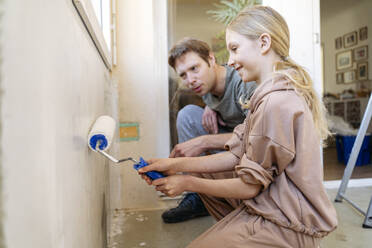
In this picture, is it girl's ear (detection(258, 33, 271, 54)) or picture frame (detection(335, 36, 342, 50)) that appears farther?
picture frame (detection(335, 36, 342, 50))

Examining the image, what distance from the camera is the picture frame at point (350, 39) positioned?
4.86 metres

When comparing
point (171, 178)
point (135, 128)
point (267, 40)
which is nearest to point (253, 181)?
point (171, 178)

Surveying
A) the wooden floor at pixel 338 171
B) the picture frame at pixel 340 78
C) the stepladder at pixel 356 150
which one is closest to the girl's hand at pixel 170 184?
the stepladder at pixel 356 150

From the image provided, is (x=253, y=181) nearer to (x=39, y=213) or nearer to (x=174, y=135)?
(x=39, y=213)

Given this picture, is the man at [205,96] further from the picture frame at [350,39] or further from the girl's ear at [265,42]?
the picture frame at [350,39]

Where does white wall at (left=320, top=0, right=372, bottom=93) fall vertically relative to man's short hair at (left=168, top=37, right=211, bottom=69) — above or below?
above

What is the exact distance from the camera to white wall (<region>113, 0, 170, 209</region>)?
1.74 metres

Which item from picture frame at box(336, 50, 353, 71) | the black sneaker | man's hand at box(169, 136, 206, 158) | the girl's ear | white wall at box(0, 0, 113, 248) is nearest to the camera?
white wall at box(0, 0, 113, 248)

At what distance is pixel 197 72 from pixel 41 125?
1.16 metres

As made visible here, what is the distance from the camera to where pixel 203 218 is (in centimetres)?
157

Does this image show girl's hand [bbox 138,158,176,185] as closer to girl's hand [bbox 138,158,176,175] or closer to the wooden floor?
girl's hand [bbox 138,158,176,175]

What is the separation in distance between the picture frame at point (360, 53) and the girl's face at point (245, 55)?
4.60 metres

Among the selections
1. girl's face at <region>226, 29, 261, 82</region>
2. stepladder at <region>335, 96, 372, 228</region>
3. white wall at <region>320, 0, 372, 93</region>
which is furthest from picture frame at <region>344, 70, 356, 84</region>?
girl's face at <region>226, 29, 261, 82</region>

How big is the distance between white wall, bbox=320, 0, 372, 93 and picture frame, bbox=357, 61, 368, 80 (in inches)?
2.6
